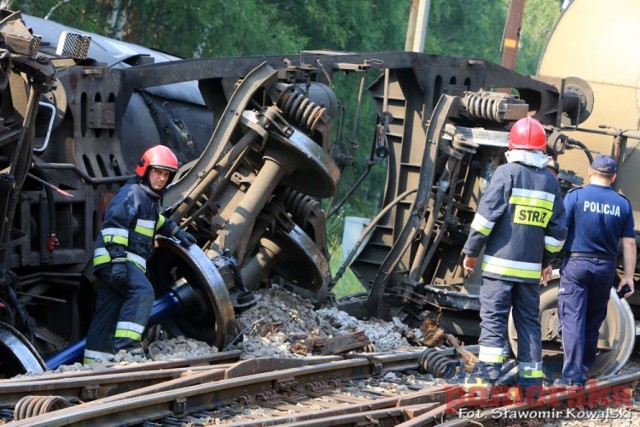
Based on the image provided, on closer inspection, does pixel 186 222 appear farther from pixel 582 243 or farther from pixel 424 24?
pixel 424 24

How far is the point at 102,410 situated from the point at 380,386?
10.2ft

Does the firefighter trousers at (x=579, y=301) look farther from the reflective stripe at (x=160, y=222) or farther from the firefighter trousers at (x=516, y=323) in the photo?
the reflective stripe at (x=160, y=222)

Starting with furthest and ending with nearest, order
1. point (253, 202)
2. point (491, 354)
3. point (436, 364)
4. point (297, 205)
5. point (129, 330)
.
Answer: point (297, 205) < point (253, 202) < point (436, 364) < point (129, 330) < point (491, 354)

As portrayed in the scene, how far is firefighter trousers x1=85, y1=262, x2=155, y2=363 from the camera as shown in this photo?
26.9 feet

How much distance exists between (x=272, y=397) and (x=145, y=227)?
1.63 metres

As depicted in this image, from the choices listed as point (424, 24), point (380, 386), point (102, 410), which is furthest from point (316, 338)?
point (424, 24)

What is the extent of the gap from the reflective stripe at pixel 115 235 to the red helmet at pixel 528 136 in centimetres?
275

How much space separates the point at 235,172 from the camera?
1010cm

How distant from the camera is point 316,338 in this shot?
9.49 m

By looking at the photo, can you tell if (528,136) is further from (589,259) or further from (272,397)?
(272,397)

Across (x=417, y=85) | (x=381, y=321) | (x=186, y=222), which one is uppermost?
(x=417, y=85)

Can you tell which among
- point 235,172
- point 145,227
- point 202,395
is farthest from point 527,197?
point 235,172

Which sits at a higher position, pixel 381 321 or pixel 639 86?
pixel 639 86

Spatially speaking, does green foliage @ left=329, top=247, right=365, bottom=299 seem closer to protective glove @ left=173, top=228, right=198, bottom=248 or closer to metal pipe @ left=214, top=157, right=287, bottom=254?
metal pipe @ left=214, top=157, right=287, bottom=254
